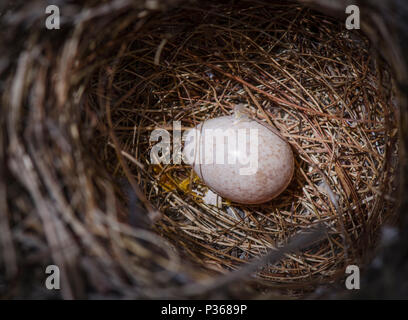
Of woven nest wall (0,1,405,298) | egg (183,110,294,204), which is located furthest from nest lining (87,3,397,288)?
egg (183,110,294,204)

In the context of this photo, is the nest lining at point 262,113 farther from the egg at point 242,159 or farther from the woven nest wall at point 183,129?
the egg at point 242,159

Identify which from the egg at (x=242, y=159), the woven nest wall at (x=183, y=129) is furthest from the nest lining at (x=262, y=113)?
the egg at (x=242, y=159)

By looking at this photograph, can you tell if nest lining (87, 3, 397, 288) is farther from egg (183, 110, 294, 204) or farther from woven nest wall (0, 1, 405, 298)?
egg (183, 110, 294, 204)

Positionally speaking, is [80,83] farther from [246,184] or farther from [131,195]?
[246,184]

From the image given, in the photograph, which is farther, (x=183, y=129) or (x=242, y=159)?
(x=183, y=129)

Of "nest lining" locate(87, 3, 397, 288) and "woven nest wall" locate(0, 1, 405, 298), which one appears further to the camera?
"nest lining" locate(87, 3, 397, 288)

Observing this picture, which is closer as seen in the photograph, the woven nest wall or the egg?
the woven nest wall
